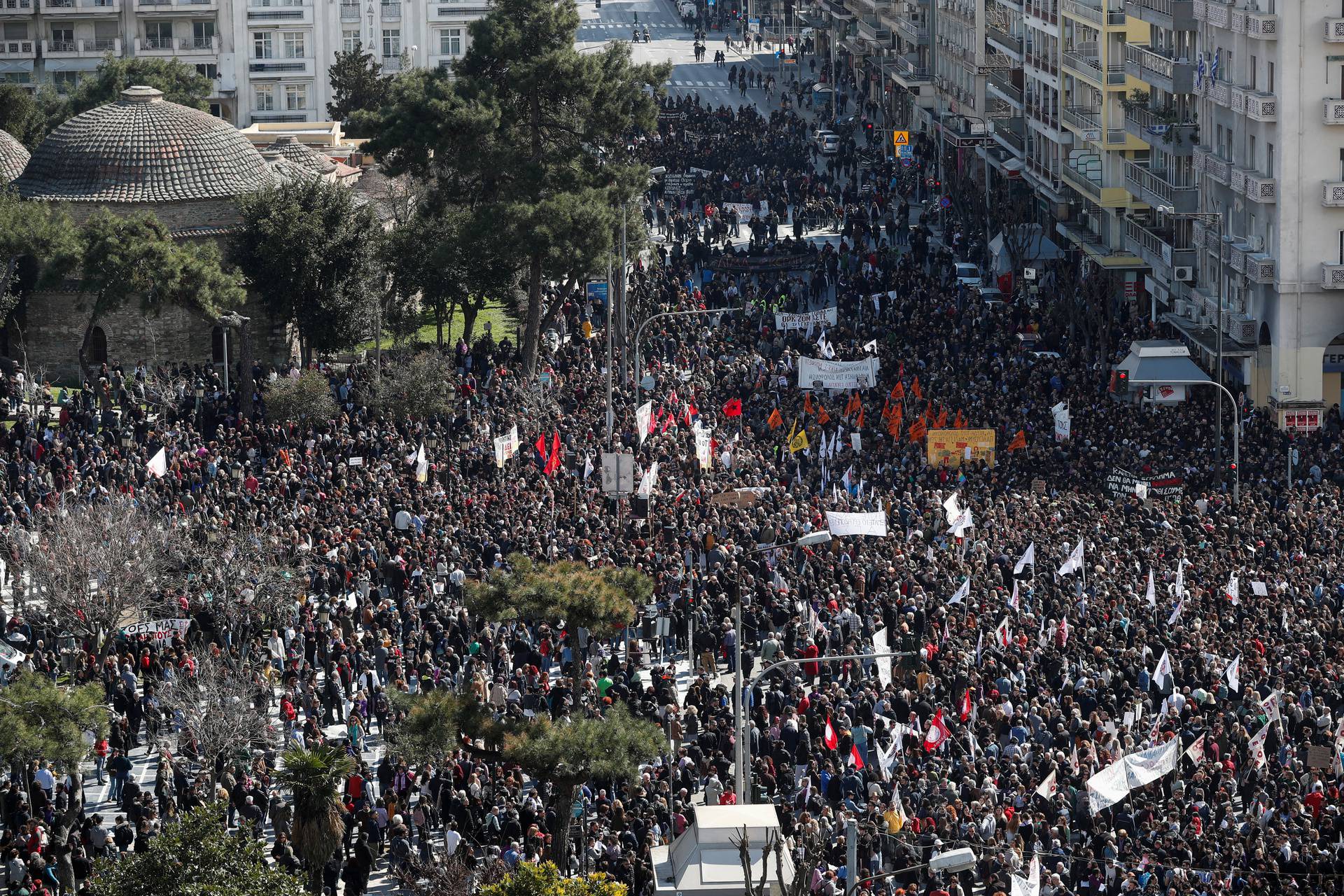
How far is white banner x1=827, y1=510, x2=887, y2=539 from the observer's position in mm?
46062

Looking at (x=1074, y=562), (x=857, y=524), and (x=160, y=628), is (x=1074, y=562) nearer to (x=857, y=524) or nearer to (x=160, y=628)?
(x=857, y=524)

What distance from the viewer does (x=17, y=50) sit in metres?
102

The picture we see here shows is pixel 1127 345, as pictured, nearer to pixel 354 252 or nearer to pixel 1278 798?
pixel 354 252

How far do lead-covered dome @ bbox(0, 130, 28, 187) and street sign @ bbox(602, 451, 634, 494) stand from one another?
32102 mm

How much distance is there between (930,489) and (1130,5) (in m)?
27.9

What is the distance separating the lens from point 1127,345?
67250mm

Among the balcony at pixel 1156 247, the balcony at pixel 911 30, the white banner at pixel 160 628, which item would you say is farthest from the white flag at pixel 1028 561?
the balcony at pixel 911 30

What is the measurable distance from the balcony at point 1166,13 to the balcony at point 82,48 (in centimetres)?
4462

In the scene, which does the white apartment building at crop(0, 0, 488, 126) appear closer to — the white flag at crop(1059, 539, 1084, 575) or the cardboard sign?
the cardboard sign

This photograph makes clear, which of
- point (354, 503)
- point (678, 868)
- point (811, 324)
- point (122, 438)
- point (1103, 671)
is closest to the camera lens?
point (678, 868)

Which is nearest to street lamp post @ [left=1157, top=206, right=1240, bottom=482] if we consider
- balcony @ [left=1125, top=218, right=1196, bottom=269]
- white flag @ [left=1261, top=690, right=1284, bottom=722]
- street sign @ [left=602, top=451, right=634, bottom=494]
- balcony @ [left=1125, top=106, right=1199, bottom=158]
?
balcony @ [left=1125, top=218, right=1196, bottom=269]

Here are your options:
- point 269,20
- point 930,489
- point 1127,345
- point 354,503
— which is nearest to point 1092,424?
point 930,489

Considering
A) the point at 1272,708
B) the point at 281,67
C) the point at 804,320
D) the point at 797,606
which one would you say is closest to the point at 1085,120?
the point at 804,320

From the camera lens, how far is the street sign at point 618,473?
161 feet
